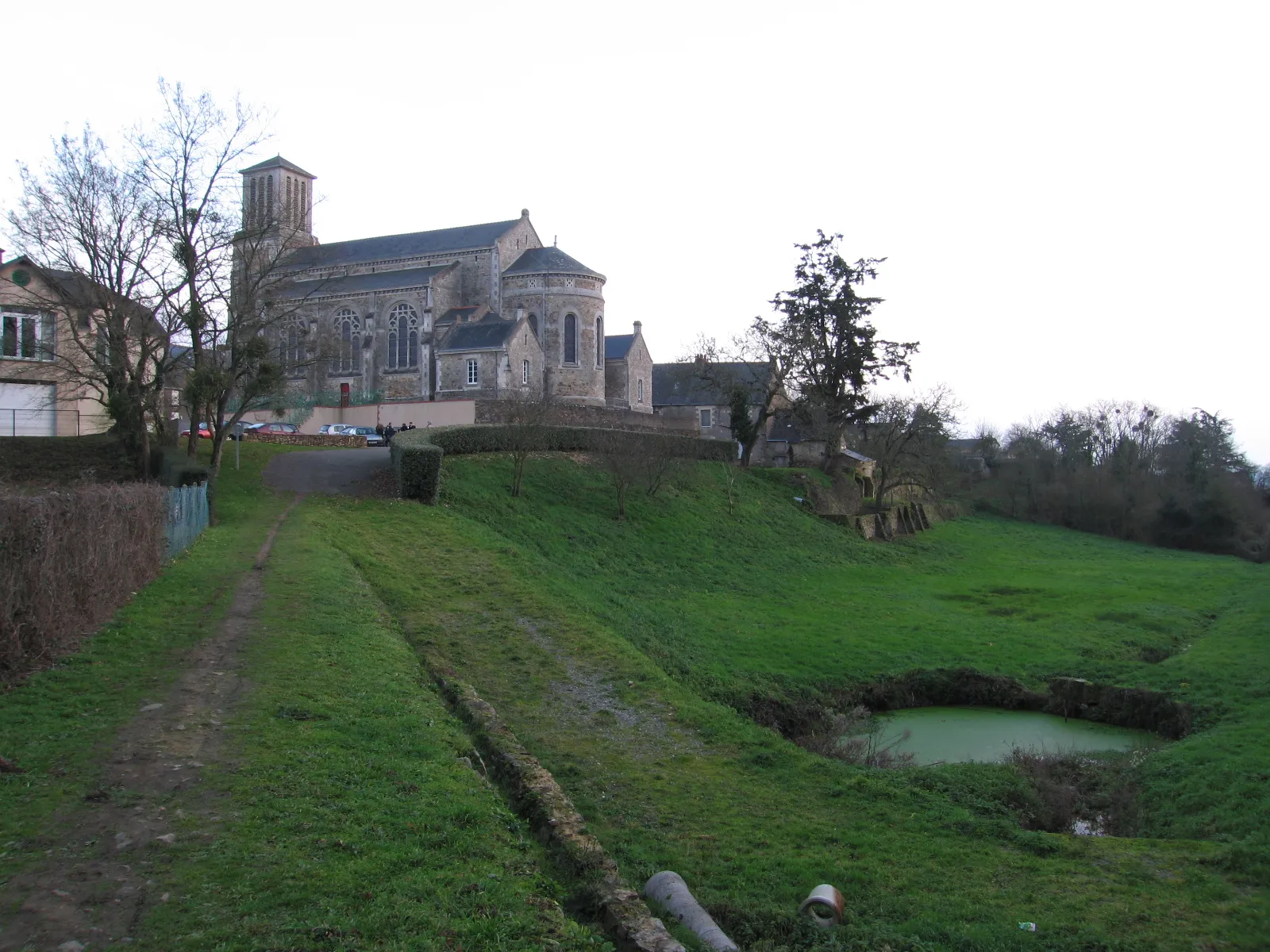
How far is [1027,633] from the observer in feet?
71.0

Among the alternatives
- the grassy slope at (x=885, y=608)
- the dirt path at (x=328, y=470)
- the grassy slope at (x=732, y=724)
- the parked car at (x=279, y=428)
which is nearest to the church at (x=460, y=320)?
the parked car at (x=279, y=428)

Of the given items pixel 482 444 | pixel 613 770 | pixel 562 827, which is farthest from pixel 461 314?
pixel 562 827

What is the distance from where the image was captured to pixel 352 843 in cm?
613

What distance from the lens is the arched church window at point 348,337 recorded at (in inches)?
2114

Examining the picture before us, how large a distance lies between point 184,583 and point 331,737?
294 inches

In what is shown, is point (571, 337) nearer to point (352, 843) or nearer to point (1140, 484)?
point (1140, 484)

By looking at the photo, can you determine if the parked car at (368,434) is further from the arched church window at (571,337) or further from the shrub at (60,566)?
the shrub at (60,566)

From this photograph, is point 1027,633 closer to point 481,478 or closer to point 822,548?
point 822,548

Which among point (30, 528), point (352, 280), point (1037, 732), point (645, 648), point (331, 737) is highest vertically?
point (352, 280)

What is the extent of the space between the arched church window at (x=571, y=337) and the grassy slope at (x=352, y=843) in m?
42.8

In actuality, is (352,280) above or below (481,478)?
above

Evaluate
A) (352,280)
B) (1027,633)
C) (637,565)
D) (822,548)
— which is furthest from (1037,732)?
(352,280)

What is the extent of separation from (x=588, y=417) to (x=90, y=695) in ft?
109

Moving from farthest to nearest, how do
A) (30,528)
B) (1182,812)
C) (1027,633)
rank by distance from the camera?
(1027,633) → (1182,812) → (30,528)
